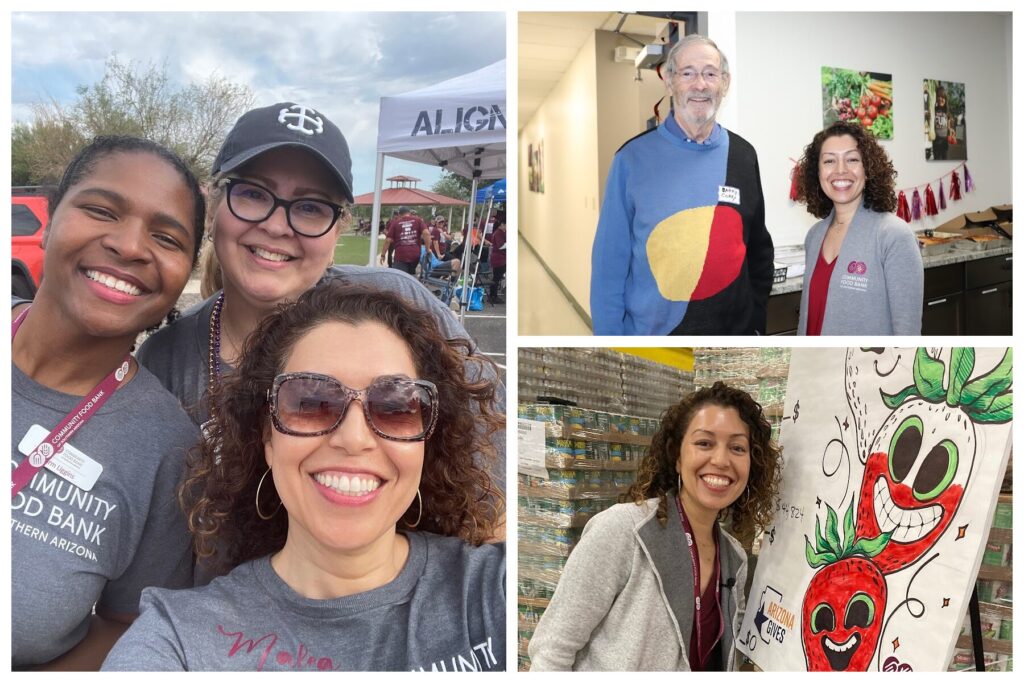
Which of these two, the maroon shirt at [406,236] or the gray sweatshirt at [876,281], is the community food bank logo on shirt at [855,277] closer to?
the gray sweatshirt at [876,281]

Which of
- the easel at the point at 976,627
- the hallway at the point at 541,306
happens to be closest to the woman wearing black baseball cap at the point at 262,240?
the hallway at the point at 541,306

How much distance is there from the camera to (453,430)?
6.89 ft

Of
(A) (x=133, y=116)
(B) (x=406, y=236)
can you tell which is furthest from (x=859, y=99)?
(A) (x=133, y=116)

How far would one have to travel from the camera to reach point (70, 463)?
2.05m

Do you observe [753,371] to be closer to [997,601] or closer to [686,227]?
[686,227]

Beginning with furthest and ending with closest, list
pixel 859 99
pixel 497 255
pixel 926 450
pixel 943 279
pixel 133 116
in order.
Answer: pixel 943 279
pixel 859 99
pixel 497 255
pixel 133 116
pixel 926 450

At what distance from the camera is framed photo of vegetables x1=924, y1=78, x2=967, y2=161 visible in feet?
9.25

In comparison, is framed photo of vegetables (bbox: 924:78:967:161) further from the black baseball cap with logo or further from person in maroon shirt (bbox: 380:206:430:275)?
the black baseball cap with logo

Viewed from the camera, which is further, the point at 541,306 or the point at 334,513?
the point at 541,306

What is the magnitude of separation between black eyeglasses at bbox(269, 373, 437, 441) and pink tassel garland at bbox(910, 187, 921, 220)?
6.47 feet

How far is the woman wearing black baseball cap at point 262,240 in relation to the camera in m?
2.10

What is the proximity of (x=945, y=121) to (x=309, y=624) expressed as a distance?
272 centimetres

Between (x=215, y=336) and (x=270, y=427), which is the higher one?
(x=215, y=336)
